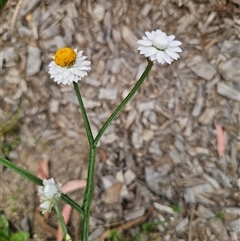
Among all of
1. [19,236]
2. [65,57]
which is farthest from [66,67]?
[19,236]

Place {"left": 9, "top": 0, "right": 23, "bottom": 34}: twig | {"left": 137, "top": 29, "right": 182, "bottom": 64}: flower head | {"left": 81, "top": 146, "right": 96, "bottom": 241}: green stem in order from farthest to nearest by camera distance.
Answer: {"left": 9, "top": 0, "right": 23, "bottom": 34}: twig → {"left": 81, "top": 146, "right": 96, "bottom": 241}: green stem → {"left": 137, "top": 29, "right": 182, "bottom": 64}: flower head

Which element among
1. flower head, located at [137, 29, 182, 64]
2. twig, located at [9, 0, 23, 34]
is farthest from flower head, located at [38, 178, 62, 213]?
twig, located at [9, 0, 23, 34]

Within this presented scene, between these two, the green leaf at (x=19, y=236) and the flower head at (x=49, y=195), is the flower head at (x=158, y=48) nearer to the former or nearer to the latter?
the flower head at (x=49, y=195)

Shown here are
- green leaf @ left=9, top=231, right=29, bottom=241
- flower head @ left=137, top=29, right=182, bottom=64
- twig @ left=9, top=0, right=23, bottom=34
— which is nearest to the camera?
flower head @ left=137, top=29, right=182, bottom=64

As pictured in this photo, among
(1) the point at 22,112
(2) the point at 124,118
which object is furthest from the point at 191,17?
(1) the point at 22,112

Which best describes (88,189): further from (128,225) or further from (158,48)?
(128,225)

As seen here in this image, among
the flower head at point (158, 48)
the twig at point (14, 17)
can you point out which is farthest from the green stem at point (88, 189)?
the twig at point (14, 17)

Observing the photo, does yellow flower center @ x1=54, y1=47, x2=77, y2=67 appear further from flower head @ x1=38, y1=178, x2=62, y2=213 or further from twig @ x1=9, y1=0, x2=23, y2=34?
twig @ x1=9, y1=0, x2=23, y2=34

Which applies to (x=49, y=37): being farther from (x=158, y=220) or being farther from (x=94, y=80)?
(x=158, y=220)
